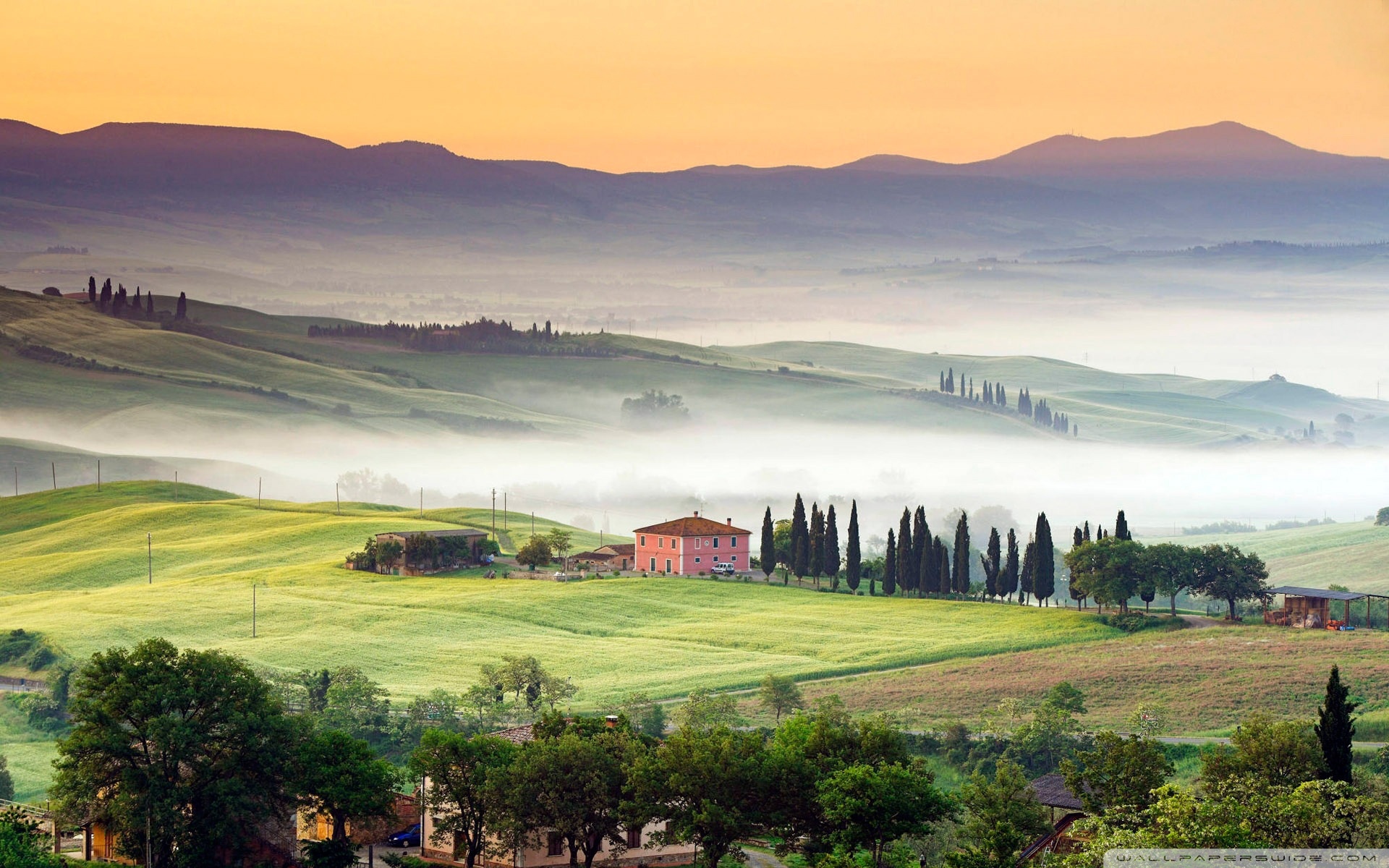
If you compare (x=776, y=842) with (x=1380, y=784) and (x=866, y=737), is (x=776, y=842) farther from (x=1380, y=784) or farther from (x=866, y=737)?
(x=1380, y=784)

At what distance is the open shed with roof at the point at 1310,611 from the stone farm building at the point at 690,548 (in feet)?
146

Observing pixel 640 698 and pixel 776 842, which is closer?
pixel 776 842

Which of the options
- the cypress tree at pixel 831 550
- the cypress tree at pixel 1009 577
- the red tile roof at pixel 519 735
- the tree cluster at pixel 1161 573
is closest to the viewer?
the red tile roof at pixel 519 735

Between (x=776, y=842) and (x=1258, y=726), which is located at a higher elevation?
(x=1258, y=726)

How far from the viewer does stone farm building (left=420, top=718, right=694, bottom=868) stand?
6116 cm

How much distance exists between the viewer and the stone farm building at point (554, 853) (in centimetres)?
6116

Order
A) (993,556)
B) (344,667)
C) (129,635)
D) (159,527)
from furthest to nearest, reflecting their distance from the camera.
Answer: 1. (159,527)
2. (993,556)
3. (129,635)
4. (344,667)

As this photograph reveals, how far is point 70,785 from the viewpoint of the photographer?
190 feet

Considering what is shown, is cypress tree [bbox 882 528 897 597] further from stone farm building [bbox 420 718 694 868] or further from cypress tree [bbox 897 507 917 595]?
stone farm building [bbox 420 718 694 868]

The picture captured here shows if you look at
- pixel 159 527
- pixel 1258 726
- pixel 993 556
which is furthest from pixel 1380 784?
pixel 159 527

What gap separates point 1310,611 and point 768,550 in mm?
45820

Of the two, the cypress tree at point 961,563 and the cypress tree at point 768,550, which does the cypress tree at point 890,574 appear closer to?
the cypress tree at point 961,563

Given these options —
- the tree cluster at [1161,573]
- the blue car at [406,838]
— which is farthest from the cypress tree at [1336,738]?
the tree cluster at [1161,573]

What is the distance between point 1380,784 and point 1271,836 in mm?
20195
